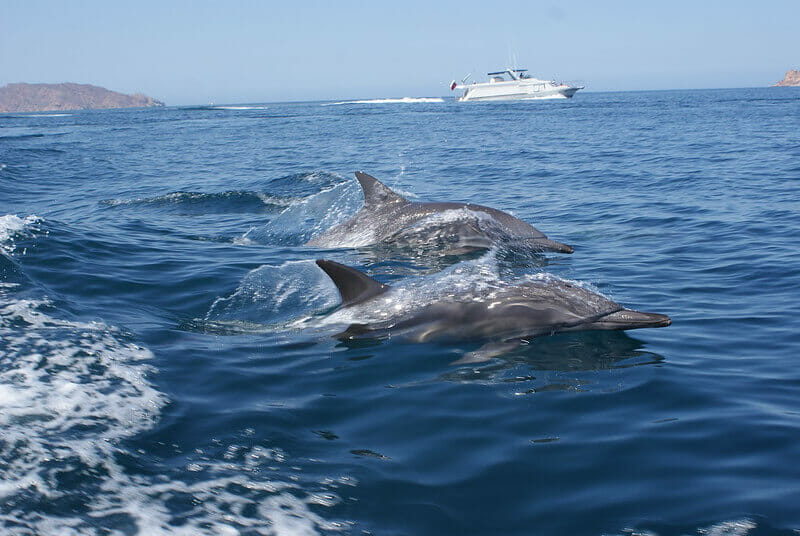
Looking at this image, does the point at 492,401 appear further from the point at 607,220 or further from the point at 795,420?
the point at 607,220

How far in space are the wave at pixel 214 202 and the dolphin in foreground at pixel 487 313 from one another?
10.6 m

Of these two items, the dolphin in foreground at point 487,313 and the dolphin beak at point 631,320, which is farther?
the dolphin in foreground at point 487,313

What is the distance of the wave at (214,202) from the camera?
1752cm

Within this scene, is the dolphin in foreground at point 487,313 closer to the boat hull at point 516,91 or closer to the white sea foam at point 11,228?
the white sea foam at point 11,228

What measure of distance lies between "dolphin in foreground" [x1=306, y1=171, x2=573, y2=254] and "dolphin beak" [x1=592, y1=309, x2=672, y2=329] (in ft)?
13.7

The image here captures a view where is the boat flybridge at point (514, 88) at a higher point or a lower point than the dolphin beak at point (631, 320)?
higher

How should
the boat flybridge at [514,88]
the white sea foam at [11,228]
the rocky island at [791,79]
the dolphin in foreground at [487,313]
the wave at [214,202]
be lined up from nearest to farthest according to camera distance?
the dolphin in foreground at [487,313] < the white sea foam at [11,228] < the wave at [214,202] < the boat flybridge at [514,88] < the rocky island at [791,79]

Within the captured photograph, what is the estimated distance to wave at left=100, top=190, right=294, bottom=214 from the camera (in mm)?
17516

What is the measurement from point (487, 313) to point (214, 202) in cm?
1299

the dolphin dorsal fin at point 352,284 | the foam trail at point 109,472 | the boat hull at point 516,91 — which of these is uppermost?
the boat hull at point 516,91

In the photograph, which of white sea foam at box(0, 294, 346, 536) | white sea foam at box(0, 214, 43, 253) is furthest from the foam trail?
white sea foam at box(0, 214, 43, 253)

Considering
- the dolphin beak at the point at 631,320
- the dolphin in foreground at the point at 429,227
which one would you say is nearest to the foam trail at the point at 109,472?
the dolphin beak at the point at 631,320

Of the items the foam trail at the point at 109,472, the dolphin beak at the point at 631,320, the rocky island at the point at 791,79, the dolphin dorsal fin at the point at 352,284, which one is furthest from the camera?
the rocky island at the point at 791,79

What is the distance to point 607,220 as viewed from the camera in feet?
46.9
